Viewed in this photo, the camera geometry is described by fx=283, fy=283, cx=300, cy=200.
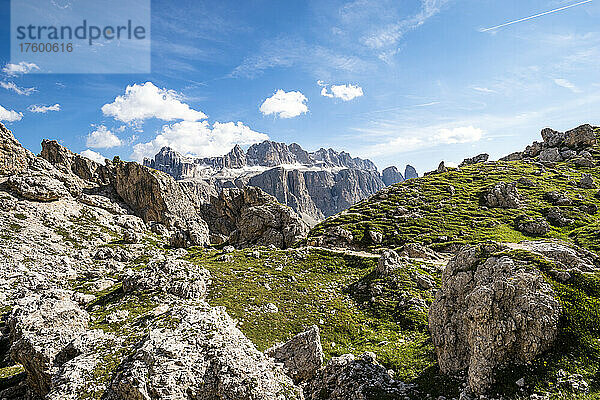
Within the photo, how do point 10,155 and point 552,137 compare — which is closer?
point 10,155

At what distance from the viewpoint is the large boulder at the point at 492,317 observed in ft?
50.9

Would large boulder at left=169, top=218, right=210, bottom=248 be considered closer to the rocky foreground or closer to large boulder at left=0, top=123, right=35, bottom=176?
the rocky foreground

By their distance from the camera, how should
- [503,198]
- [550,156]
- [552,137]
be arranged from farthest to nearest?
1. [552,137]
2. [550,156]
3. [503,198]

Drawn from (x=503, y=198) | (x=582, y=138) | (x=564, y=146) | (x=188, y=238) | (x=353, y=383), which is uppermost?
(x=582, y=138)

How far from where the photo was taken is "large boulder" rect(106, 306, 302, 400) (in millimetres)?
16250

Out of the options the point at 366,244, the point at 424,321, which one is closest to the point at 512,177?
the point at 366,244

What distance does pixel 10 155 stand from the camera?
311 ft

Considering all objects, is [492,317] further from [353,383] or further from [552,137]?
[552,137]

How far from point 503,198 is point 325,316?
78623mm

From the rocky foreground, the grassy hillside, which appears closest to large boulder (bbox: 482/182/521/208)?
the grassy hillside

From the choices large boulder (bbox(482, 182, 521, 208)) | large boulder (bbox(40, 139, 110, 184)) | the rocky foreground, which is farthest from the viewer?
large boulder (bbox(40, 139, 110, 184))

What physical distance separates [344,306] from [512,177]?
10512 cm

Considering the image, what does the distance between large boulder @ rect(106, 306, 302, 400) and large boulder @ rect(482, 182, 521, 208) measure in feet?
289

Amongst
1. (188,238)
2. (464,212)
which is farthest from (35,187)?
(464,212)
